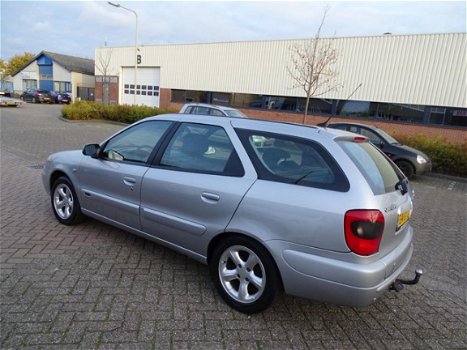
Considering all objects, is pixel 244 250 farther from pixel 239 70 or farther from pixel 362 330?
pixel 239 70

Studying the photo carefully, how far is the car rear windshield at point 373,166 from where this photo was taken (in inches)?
96.9

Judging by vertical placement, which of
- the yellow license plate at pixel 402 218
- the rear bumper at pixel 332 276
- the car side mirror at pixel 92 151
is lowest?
the rear bumper at pixel 332 276

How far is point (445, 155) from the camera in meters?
11.2

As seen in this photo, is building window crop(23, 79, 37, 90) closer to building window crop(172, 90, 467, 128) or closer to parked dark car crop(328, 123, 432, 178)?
building window crop(172, 90, 467, 128)

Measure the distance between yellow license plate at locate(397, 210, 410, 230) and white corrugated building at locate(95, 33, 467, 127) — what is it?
1696 cm

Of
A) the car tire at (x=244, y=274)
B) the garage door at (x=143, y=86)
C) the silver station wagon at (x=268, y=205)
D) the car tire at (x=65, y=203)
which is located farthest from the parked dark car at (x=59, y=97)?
the car tire at (x=244, y=274)

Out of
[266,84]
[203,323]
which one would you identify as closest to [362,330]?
[203,323]

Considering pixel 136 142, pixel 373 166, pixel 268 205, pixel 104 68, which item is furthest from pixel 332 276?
pixel 104 68

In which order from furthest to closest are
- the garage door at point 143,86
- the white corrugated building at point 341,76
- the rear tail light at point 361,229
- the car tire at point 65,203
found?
the garage door at point 143,86 → the white corrugated building at point 341,76 → the car tire at point 65,203 → the rear tail light at point 361,229

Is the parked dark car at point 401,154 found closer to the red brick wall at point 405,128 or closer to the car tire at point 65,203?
the red brick wall at point 405,128

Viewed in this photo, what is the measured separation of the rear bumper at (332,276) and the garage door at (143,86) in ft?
87.2

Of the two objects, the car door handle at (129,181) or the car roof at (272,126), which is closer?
the car roof at (272,126)

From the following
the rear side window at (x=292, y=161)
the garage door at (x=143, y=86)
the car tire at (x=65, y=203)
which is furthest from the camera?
the garage door at (x=143, y=86)

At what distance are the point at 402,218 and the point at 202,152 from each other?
181 centimetres
